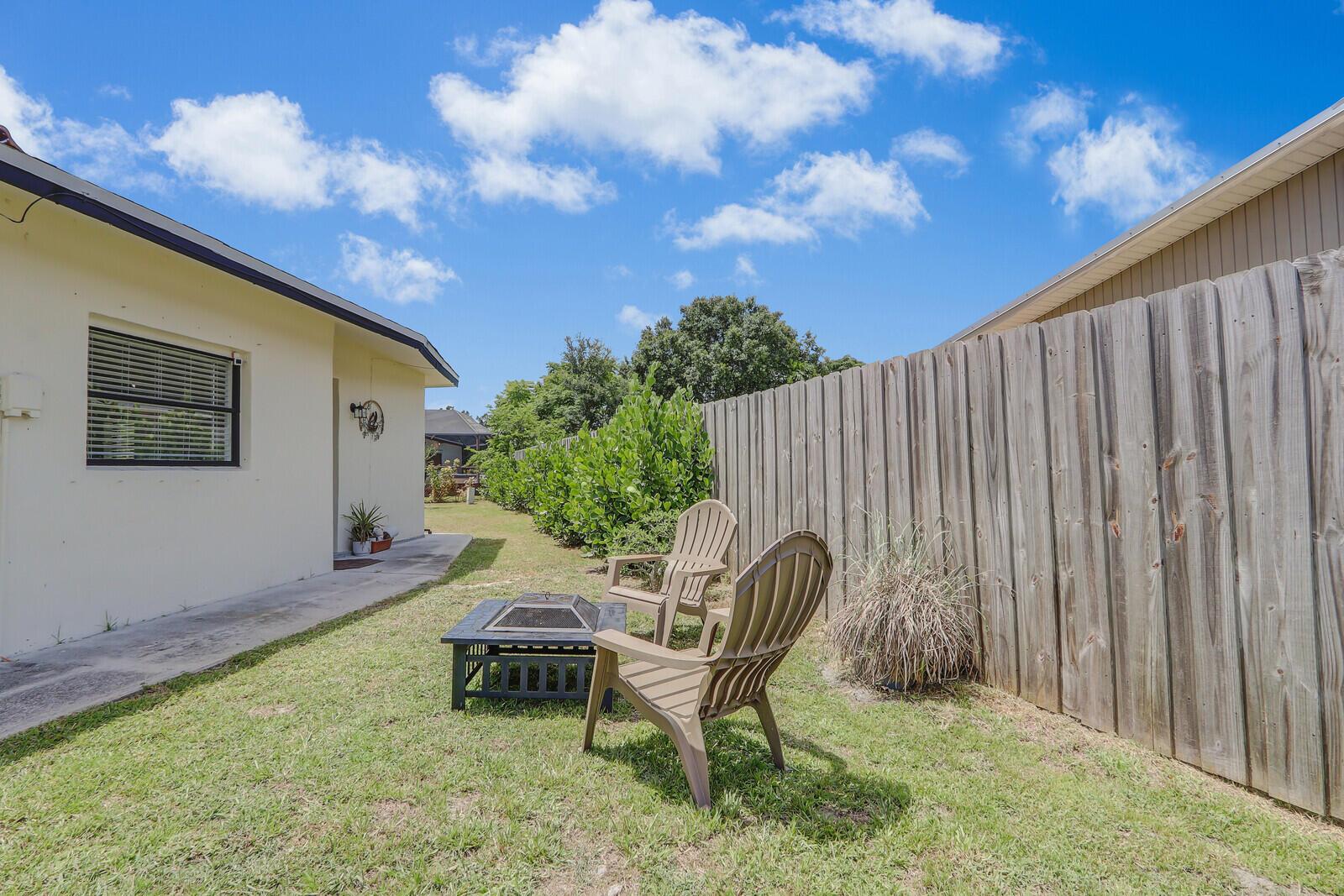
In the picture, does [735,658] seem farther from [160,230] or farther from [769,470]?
[160,230]

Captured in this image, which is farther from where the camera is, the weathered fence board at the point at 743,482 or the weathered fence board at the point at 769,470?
the weathered fence board at the point at 743,482

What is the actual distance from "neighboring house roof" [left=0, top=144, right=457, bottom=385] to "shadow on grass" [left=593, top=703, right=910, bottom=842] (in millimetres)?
4244

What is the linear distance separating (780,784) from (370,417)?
8.07 meters

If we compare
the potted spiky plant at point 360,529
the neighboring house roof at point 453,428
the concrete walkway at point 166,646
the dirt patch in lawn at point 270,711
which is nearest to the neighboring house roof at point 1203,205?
the dirt patch in lawn at point 270,711

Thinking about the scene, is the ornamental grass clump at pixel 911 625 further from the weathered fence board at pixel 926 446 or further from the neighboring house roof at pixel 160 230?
the neighboring house roof at pixel 160 230

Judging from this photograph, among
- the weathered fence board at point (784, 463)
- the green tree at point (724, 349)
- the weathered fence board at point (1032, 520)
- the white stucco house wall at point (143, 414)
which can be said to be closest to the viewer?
the weathered fence board at point (1032, 520)

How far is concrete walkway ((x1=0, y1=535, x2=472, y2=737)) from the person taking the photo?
302 cm

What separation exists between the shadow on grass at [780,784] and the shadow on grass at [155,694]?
2.14m

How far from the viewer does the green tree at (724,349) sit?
27828 mm

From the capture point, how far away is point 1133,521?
97.0 inches

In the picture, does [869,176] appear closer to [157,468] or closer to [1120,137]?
[1120,137]

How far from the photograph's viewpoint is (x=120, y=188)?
3996 mm

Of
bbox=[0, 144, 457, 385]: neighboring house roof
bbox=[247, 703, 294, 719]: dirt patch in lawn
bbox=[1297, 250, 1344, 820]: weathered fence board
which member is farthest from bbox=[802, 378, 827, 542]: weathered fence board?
bbox=[0, 144, 457, 385]: neighboring house roof

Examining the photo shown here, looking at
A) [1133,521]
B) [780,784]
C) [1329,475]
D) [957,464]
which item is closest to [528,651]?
[780,784]
